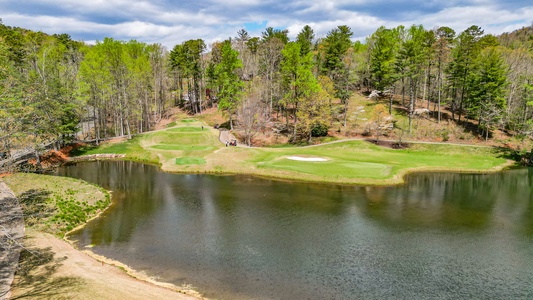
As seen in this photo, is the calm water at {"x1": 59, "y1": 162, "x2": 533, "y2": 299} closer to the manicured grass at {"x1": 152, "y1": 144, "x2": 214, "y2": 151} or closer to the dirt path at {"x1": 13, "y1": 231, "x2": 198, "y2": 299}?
the dirt path at {"x1": 13, "y1": 231, "x2": 198, "y2": 299}

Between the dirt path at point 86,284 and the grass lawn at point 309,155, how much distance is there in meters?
28.7

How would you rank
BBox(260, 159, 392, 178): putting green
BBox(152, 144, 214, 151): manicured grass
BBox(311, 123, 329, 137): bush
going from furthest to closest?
BBox(311, 123, 329, 137): bush < BBox(152, 144, 214, 151): manicured grass < BBox(260, 159, 392, 178): putting green

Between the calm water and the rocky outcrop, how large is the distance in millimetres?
4561

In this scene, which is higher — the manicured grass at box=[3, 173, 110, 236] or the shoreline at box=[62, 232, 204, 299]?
the manicured grass at box=[3, 173, 110, 236]

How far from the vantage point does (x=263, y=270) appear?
22203mm

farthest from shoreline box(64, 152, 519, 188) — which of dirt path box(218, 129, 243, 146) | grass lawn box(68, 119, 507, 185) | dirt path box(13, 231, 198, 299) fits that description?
dirt path box(13, 231, 198, 299)

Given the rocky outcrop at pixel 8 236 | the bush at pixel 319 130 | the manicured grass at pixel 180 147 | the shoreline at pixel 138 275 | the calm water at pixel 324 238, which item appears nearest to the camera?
the rocky outcrop at pixel 8 236

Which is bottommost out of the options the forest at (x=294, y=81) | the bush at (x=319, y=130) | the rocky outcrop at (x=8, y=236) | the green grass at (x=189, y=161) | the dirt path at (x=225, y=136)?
the rocky outcrop at (x=8, y=236)

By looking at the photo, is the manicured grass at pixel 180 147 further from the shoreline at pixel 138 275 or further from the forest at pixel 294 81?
the shoreline at pixel 138 275

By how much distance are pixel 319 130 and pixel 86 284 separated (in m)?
57.5

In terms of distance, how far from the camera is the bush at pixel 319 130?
7062 centimetres

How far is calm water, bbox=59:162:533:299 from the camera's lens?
2081 cm

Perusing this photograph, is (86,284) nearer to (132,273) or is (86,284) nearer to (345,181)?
(132,273)

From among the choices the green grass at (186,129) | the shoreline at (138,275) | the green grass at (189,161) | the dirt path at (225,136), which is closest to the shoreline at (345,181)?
the green grass at (189,161)
